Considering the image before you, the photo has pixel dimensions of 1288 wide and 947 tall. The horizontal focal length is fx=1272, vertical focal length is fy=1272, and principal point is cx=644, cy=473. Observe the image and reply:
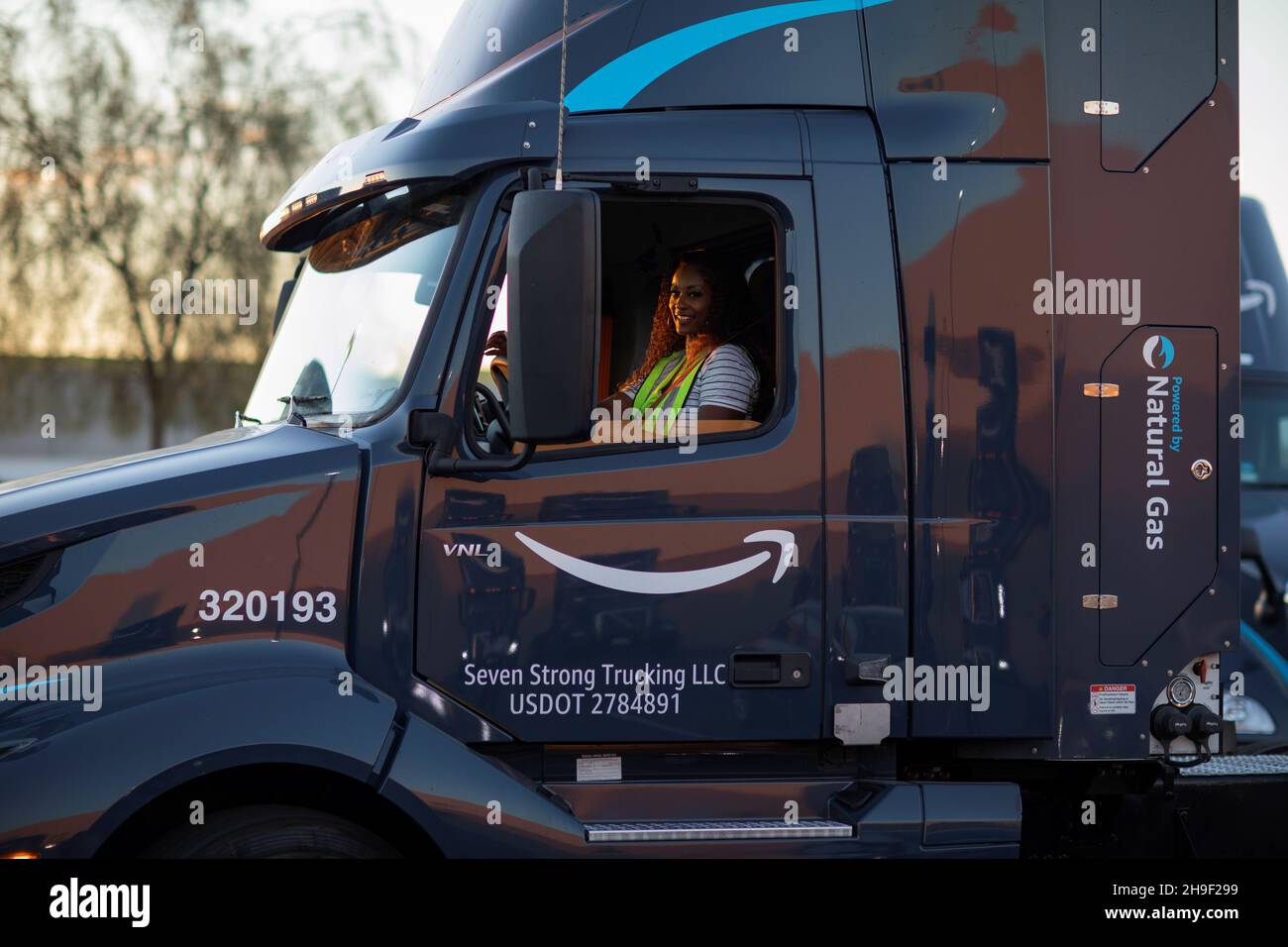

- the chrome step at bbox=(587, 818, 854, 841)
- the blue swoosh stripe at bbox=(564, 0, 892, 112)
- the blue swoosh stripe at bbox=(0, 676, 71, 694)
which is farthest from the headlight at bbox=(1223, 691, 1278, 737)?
the blue swoosh stripe at bbox=(0, 676, 71, 694)

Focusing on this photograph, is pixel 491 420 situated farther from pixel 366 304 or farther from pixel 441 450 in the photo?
pixel 366 304

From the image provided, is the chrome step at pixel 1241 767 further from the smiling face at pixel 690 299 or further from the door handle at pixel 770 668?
the smiling face at pixel 690 299

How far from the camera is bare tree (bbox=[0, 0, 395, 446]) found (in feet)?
68.1

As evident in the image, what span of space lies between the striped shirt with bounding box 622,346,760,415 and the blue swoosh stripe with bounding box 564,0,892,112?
856 mm

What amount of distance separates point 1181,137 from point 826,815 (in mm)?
2463

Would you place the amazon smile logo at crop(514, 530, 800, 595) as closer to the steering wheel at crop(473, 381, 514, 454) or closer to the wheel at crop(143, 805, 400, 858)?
the steering wheel at crop(473, 381, 514, 454)

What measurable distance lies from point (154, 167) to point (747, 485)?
20791 mm

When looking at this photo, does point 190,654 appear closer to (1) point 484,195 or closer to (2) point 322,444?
(2) point 322,444

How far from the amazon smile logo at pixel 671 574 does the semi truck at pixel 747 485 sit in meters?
0.01
